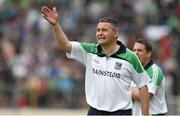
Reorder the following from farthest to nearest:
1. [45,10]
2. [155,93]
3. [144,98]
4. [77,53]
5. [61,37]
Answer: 1. [155,93]
2. [144,98]
3. [77,53]
4. [61,37]
5. [45,10]

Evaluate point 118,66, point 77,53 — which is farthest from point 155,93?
point 77,53

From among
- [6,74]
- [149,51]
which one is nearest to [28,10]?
[6,74]

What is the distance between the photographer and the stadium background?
19.9 meters

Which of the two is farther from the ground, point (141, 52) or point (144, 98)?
point (141, 52)

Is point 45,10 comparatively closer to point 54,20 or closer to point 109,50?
point 54,20

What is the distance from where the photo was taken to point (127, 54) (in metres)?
10.6

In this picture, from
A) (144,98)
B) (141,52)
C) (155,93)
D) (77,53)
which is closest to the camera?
(77,53)

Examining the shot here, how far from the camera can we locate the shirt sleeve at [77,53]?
10.6m

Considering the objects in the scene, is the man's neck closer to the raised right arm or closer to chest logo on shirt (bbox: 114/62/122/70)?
chest logo on shirt (bbox: 114/62/122/70)

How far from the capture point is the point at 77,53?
10633 mm

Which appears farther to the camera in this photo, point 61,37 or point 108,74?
point 108,74

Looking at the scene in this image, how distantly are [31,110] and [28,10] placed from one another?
4917 mm

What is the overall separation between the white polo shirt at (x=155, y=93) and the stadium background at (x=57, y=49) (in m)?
6.55

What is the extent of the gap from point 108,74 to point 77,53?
0.51 meters
